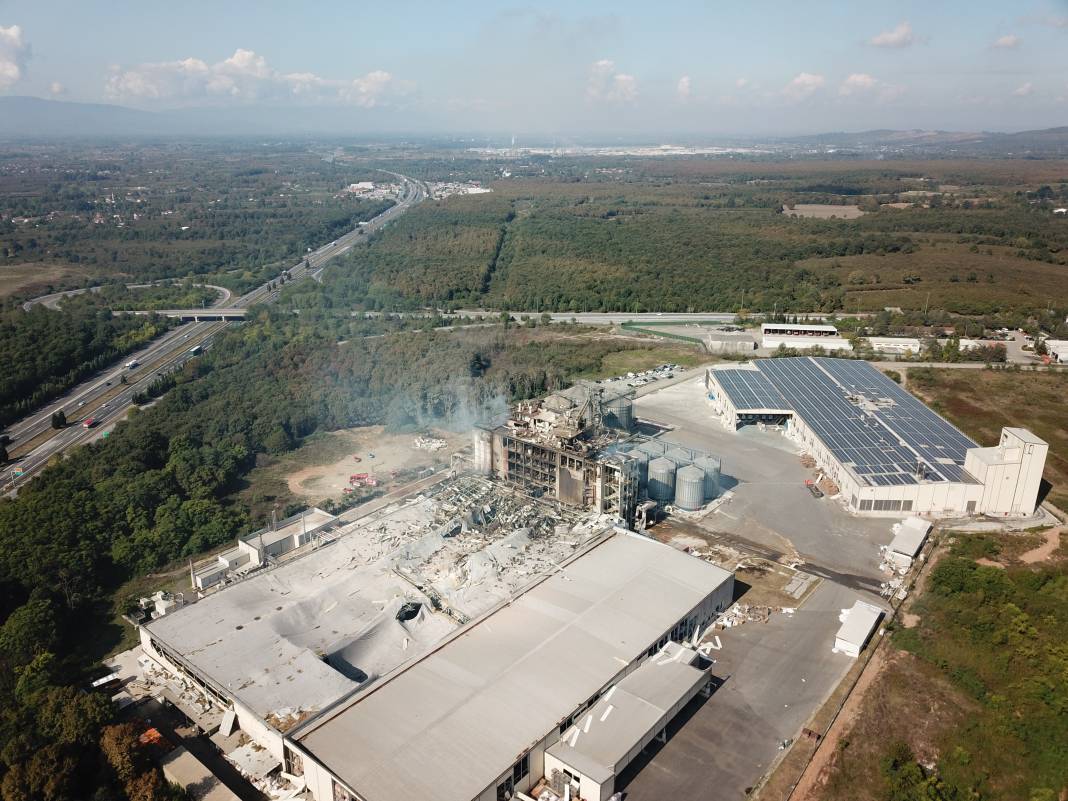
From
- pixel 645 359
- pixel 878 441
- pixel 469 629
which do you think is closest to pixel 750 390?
pixel 878 441

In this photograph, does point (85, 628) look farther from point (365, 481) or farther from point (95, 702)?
point (365, 481)

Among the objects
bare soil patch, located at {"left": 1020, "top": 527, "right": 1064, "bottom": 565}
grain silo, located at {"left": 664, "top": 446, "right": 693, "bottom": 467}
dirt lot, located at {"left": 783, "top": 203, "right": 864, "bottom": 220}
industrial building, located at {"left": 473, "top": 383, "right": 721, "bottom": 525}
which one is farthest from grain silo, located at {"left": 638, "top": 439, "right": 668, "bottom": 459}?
dirt lot, located at {"left": 783, "top": 203, "right": 864, "bottom": 220}

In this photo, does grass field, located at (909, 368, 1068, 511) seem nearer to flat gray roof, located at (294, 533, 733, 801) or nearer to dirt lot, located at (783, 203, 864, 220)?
flat gray roof, located at (294, 533, 733, 801)

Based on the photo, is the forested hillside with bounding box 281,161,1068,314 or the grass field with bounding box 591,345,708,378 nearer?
the grass field with bounding box 591,345,708,378

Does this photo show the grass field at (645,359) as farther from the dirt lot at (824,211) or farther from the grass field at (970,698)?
the dirt lot at (824,211)

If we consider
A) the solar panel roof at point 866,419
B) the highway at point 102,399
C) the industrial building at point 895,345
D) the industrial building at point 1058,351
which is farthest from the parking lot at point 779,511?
the highway at point 102,399

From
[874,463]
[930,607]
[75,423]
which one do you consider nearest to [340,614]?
[930,607]

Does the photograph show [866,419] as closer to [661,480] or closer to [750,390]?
[750,390]
